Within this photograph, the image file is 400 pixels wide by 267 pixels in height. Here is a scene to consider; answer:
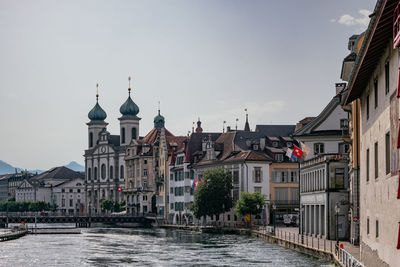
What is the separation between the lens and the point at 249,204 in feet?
382

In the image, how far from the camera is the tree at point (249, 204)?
116 metres

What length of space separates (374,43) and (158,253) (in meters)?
48.4

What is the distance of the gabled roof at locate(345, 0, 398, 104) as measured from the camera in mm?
27109

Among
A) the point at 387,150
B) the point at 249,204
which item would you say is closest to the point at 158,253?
the point at 249,204

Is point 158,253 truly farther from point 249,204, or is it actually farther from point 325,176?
point 249,204

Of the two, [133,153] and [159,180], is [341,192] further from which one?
[133,153]

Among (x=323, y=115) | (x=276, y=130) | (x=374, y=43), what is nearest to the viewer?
(x=374, y=43)

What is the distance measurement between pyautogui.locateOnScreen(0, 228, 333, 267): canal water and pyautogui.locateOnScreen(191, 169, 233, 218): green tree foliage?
22.9 metres

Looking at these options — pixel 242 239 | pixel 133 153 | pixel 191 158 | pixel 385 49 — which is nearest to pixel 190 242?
pixel 242 239

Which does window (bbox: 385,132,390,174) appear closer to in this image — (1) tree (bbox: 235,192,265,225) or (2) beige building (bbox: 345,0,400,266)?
(2) beige building (bbox: 345,0,400,266)

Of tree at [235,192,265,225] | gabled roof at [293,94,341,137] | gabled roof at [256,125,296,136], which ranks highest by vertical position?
gabled roof at [256,125,296,136]

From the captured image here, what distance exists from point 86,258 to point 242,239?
28065mm

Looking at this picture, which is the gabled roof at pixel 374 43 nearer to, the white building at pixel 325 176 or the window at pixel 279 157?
the white building at pixel 325 176

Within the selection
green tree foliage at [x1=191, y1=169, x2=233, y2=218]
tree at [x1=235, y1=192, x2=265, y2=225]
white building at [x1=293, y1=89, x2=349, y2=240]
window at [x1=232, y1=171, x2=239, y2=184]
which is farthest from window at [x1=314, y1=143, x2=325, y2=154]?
window at [x1=232, y1=171, x2=239, y2=184]
